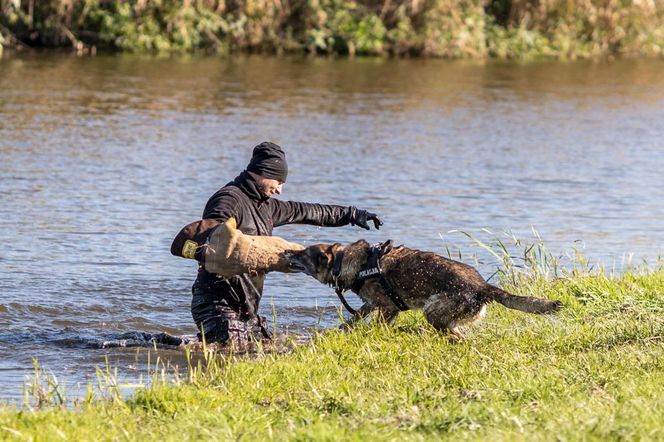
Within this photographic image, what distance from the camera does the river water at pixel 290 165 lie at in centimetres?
1067

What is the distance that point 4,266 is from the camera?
11.7m

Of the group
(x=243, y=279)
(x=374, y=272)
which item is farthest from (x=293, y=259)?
(x=243, y=279)

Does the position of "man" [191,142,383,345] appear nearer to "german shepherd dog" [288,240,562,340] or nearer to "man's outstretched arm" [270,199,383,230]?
"man's outstretched arm" [270,199,383,230]

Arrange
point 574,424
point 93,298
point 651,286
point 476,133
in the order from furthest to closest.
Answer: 1. point 476,133
2. point 93,298
3. point 651,286
4. point 574,424

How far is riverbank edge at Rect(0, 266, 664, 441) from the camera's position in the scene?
5.69 metres

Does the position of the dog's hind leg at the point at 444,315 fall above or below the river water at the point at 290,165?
above

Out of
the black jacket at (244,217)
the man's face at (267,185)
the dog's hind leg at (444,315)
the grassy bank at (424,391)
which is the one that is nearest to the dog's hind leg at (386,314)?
the grassy bank at (424,391)

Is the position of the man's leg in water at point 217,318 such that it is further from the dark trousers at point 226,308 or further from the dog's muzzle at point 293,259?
the dog's muzzle at point 293,259

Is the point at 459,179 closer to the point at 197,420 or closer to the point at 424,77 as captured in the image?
the point at 197,420

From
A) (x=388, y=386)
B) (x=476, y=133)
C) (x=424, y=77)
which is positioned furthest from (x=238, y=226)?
(x=424, y=77)

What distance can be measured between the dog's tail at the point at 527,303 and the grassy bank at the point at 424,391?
257 millimetres

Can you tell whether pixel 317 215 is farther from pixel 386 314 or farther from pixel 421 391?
pixel 421 391

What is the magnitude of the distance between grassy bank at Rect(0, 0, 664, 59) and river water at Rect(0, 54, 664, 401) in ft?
5.32

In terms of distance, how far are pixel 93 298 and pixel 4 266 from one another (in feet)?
4.81
